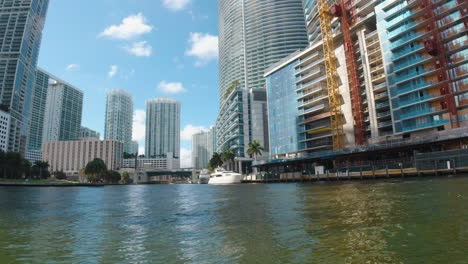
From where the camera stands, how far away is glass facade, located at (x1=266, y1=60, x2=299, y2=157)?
13062cm

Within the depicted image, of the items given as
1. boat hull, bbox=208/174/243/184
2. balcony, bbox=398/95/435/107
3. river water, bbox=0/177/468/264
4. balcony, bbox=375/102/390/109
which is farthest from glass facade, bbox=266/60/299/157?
river water, bbox=0/177/468/264

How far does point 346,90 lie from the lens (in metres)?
113

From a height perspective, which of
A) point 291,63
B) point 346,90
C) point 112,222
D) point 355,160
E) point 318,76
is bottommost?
point 112,222

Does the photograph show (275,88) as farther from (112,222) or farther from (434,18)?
(112,222)

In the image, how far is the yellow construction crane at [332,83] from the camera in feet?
362

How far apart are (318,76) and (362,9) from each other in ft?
93.1

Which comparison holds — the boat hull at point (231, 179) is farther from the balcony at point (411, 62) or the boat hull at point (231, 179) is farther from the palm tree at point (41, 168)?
the palm tree at point (41, 168)

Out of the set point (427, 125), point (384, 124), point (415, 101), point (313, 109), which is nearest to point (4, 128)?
point (313, 109)

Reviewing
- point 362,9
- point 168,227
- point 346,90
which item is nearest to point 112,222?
point 168,227

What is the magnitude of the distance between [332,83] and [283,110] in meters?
29.0

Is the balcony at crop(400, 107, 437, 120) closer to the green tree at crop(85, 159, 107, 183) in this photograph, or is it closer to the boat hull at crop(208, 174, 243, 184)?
the boat hull at crop(208, 174, 243, 184)

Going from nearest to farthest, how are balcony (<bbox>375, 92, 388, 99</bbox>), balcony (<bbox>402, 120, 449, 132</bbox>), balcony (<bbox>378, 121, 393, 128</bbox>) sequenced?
balcony (<bbox>402, 120, 449, 132</bbox>) → balcony (<bbox>378, 121, 393, 128</bbox>) → balcony (<bbox>375, 92, 388, 99</bbox>)

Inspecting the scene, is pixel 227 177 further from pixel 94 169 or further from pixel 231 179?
pixel 94 169

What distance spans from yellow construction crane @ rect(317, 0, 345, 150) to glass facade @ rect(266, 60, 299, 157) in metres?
17.7
